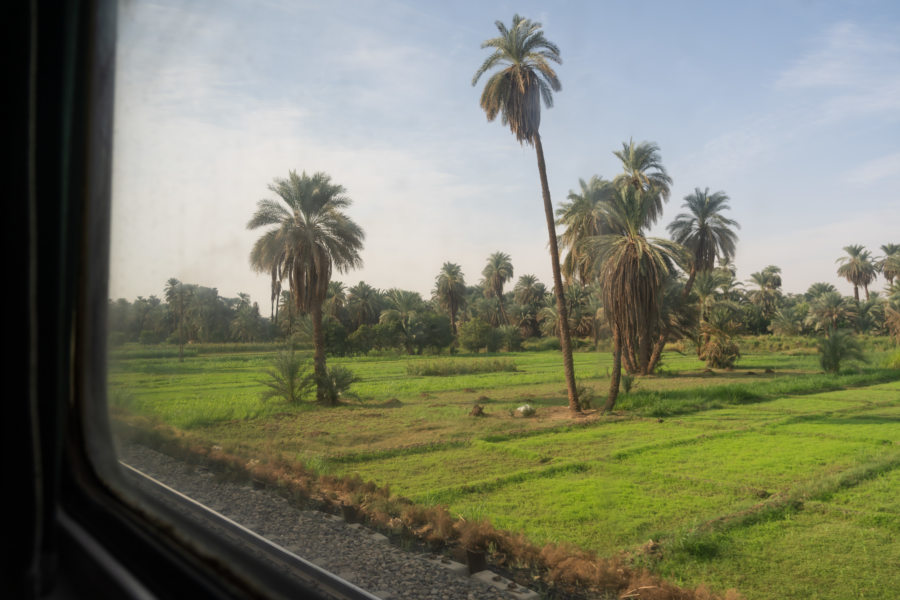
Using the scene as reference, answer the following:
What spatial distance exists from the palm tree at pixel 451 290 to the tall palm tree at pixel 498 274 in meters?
7.36

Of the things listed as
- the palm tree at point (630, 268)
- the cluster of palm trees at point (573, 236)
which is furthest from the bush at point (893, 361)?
the palm tree at point (630, 268)

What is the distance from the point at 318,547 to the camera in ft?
15.2

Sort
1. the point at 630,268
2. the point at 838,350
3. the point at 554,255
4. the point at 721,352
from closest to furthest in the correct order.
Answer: the point at 630,268 < the point at 554,255 < the point at 838,350 < the point at 721,352

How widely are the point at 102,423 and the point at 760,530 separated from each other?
5.90 metres

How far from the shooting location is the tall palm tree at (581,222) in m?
19.0

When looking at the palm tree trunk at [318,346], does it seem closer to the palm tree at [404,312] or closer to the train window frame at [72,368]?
the train window frame at [72,368]

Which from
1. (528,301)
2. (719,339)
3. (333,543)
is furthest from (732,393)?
(528,301)

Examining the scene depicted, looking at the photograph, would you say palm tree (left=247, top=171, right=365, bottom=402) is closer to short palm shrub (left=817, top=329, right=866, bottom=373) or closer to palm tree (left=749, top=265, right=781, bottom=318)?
short palm shrub (left=817, top=329, right=866, bottom=373)

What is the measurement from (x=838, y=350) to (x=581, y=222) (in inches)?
456

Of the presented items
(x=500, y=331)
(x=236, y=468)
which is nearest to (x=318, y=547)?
(x=236, y=468)

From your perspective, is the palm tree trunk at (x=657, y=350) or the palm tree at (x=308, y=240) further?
the palm tree trunk at (x=657, y=350)

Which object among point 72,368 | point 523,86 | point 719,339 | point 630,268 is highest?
point 523,86

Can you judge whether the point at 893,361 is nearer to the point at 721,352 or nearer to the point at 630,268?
the point at 721,352

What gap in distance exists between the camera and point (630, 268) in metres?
16.0
